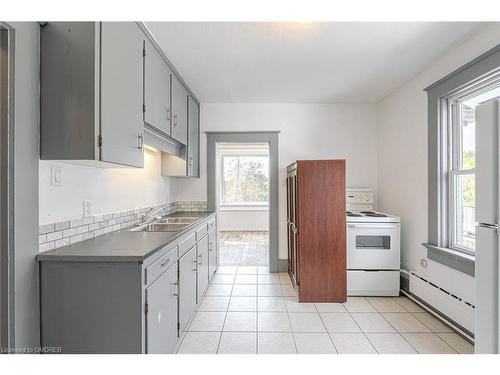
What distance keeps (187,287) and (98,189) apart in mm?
1095

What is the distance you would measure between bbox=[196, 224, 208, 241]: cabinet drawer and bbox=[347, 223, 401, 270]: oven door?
168cm

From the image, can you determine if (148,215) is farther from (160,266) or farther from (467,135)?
(467,135)

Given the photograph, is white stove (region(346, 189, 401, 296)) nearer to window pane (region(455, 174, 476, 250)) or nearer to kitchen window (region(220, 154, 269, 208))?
window pane (region(455, 174, 476, 250))

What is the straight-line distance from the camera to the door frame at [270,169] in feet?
13.4

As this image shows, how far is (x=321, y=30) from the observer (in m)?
2.17

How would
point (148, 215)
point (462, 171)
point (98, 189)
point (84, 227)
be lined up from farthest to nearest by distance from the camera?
point (148, 215)
point (462, 171)
point (98, 189)
point (84, 227)

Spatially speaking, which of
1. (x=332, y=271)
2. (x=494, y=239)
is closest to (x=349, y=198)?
(x=332, y=271)

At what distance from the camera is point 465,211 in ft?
8.34

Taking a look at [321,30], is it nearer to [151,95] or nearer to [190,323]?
[151,95]

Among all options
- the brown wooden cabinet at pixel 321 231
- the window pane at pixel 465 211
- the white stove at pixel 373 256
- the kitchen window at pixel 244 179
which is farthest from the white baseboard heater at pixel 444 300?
the kitchen window at pixel 244 179

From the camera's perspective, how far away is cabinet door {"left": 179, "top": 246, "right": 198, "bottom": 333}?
222 centimetres

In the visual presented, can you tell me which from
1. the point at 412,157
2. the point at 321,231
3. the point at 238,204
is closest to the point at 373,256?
the point at 321,231

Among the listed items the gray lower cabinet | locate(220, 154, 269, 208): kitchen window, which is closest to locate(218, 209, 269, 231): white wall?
locate(220, 154, 269, 208): kitchen window

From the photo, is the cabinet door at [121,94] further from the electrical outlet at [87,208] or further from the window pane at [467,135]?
the window pane at [467,135]
